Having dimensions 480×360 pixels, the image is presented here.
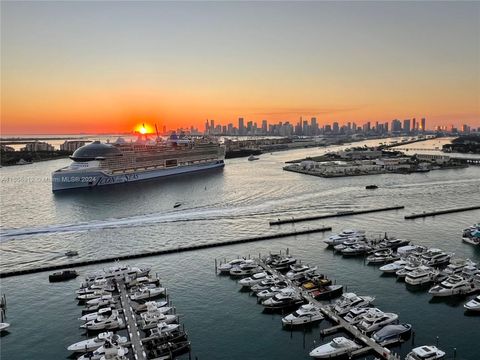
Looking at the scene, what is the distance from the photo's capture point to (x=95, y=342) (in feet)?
28.9

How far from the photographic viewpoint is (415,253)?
1390cm

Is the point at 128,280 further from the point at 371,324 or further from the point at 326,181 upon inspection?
the point at 326,181

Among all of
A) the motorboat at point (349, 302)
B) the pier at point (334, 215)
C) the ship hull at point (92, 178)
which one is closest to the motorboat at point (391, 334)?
the motorboat at point (349, 302)

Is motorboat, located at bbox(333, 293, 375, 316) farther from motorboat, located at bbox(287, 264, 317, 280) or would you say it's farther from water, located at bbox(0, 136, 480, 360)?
motorboat, located at bbox(287, 264, 317, 280)

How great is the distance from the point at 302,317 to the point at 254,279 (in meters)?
2.68

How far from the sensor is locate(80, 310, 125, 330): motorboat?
9.61m

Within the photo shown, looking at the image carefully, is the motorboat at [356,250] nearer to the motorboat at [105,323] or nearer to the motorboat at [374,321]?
the motorboat at [374,321]

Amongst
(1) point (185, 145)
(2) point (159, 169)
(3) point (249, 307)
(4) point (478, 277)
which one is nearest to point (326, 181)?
(2) point (159, 169)

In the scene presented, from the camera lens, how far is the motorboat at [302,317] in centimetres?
969

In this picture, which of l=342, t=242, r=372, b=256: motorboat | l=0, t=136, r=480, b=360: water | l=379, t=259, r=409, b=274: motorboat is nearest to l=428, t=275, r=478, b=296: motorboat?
l=0, t=136, r=480, b=360: water

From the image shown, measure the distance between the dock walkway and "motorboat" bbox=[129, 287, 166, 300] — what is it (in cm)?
23

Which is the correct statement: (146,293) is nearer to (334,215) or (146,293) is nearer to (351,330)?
(351,330)

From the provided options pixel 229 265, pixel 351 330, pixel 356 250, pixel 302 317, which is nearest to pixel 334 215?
pixel 356 250

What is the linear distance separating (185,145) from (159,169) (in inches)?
327
